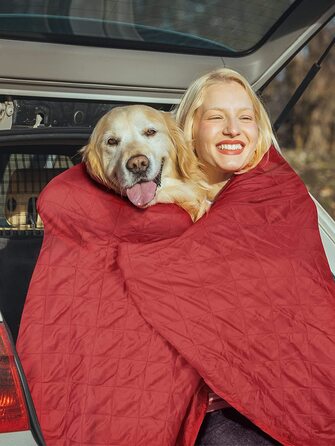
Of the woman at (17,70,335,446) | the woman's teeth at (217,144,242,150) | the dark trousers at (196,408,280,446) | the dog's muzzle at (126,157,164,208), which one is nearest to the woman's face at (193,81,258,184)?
the woman's teeth at (217,144,242,150)

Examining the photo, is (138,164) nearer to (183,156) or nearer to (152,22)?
(183,156)

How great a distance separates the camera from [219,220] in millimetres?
2357

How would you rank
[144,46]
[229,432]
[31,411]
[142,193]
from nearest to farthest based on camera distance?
[31,411] < [229,432] < [142,193] < [144,46]

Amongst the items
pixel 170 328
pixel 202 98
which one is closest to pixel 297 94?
pixel 202 98

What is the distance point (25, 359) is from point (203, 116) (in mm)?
952

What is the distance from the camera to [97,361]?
217 centimetres

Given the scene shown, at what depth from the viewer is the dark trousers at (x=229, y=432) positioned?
228 centimetres

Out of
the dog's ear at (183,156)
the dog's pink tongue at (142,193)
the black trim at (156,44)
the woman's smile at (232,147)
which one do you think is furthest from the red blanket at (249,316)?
the black trim at (156,44)

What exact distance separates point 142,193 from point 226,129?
12.7 inches

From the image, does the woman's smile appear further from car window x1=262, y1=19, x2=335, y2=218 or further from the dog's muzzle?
car window x1=262, y1=19, x2=335, y2=218

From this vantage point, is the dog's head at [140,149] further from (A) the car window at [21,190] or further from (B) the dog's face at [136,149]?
(A) the car window at [21,190]

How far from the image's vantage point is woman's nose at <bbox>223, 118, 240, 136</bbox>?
265cm

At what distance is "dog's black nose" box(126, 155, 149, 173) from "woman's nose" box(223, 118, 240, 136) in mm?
249

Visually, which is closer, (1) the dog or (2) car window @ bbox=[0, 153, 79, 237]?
(1) the dog
